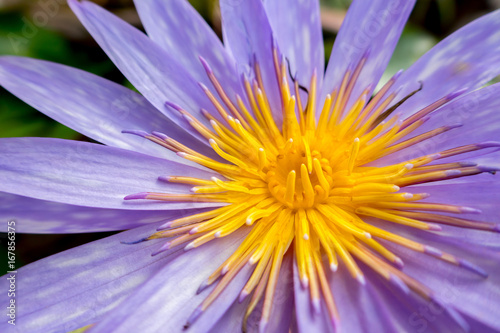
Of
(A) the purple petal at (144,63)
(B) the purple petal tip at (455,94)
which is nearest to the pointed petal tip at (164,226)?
(A) the purple petal at (144,63)

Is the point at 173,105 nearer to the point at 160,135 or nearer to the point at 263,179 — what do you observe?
the point at 160,135

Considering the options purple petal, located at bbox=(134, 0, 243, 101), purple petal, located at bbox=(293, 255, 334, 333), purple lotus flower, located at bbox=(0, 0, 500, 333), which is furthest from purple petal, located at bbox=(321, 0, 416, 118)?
purple petal, located at bbox=(293, 255, 334, 333)

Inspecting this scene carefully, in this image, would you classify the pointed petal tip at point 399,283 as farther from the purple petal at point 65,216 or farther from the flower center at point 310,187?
the purple petal at point 65,216

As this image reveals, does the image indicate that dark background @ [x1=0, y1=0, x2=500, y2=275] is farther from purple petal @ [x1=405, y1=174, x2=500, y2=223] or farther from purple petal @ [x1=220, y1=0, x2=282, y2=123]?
purple petal @ [x1=405, y1=174, x2=500, y2=223]

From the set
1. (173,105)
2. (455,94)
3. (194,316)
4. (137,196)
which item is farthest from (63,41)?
(455,94)

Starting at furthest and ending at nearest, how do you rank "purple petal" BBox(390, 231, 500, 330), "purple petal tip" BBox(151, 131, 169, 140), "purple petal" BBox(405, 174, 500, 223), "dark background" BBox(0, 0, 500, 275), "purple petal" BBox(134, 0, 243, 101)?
"dark background" BBox(0, 0, 500, 275) → "purple petal" BBox(134, 0, 243, 101) → "purple petal tip" BBox(151, 131, 169, 140) → "purple petal" BBox(405, 174, 500, 223) → "purple petal" BBox(390, 231, 500, 330)

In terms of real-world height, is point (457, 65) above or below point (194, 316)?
above
